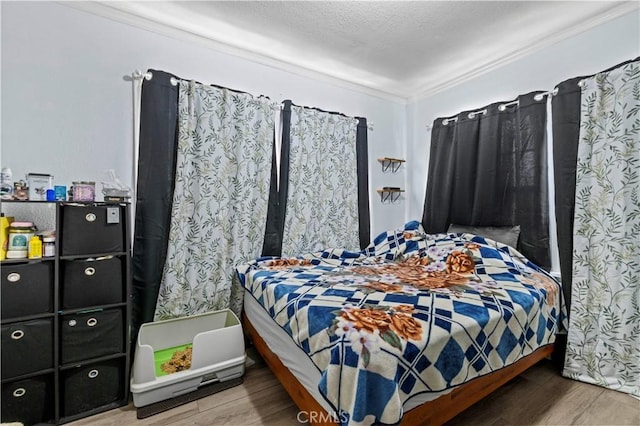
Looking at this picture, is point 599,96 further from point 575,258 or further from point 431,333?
point 431,333

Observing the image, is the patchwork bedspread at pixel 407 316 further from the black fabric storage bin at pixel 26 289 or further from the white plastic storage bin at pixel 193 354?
the black fabric storage bin at pixel 26 289

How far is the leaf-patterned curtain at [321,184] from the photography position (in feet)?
8.73

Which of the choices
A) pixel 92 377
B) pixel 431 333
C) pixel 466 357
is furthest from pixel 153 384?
pixel 466 357

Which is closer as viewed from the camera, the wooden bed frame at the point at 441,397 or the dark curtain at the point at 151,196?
the wooden bed frame at the point at 441,397

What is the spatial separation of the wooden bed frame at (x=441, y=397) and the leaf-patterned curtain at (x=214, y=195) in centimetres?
76

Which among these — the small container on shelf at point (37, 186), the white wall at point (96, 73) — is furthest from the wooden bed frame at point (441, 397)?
the white wall at point (96, 73)

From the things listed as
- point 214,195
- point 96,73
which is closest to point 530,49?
point 214,195

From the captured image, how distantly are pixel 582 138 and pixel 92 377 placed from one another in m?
3.43

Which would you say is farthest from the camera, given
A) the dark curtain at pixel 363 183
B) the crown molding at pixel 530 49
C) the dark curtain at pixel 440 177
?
the dark curtain at pixel 363 183

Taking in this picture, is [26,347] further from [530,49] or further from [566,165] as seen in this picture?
[530,49]

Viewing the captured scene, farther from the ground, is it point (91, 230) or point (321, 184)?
point (321, 184)

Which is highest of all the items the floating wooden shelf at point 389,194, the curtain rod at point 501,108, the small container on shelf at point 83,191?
the curtain rod at point 501,108

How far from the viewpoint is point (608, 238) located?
185 cm

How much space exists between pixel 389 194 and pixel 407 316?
7.42ft
